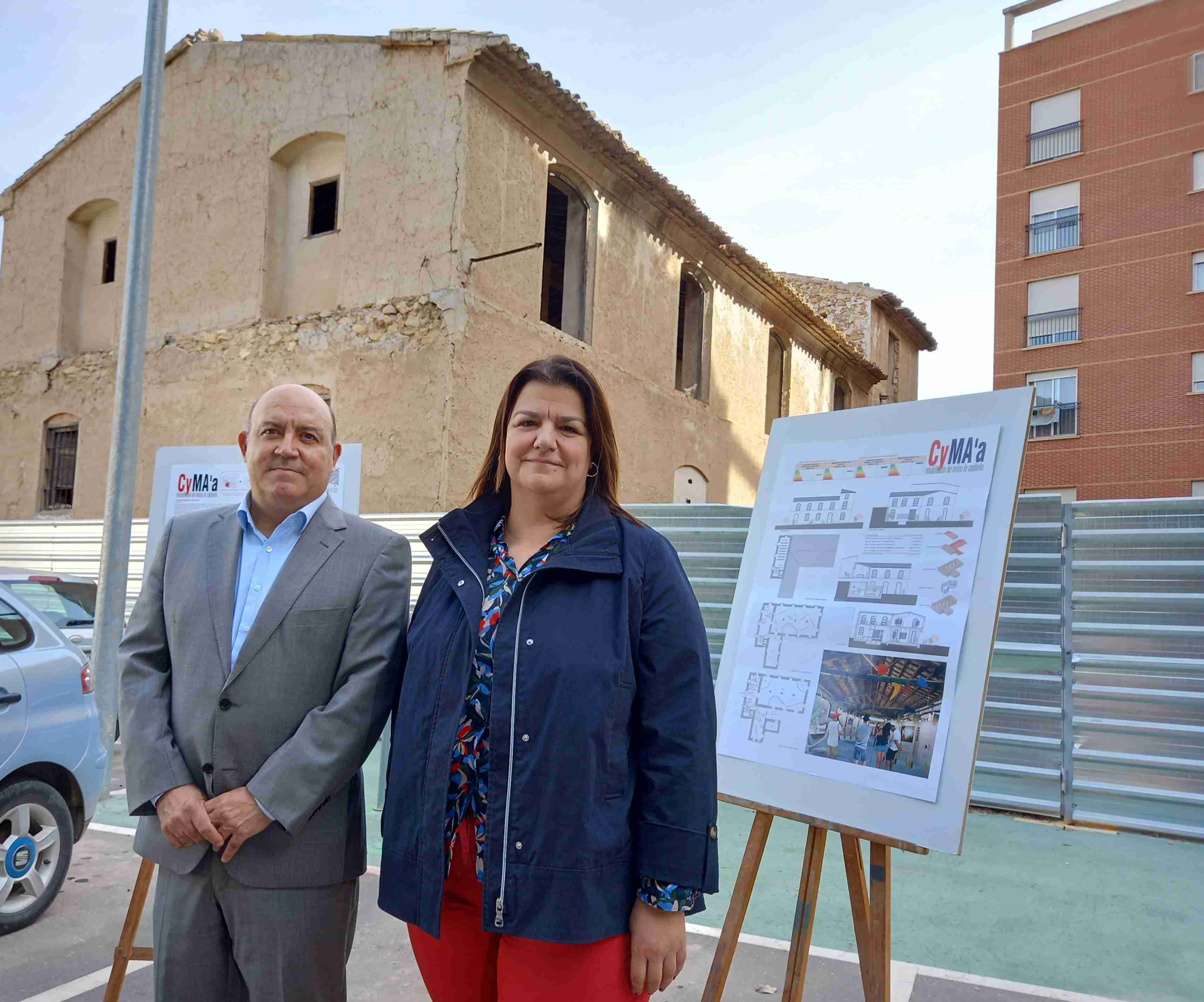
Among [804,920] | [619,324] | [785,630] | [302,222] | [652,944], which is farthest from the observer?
[619,324]

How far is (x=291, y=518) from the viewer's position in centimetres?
245

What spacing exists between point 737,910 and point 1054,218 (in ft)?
90.8

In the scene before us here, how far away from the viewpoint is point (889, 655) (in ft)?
9.64

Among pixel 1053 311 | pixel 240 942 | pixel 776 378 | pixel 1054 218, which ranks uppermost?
pixel 1054 218

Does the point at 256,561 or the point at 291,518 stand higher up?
the point at 291,518

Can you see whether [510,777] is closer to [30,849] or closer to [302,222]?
[30,849]

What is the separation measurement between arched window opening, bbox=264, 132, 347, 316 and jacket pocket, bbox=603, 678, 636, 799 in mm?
11994

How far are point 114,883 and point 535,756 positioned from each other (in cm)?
392

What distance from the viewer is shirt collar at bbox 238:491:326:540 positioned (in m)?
2.45

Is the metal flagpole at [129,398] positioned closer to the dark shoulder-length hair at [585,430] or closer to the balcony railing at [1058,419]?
the dark shoulder-length hair at [585,430]

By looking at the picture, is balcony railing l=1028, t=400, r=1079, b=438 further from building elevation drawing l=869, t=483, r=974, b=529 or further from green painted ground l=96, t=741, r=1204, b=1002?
building elevation drawing l=869, t=483, r=974, b=529

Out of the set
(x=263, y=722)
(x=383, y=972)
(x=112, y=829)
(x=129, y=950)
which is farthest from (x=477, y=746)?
(x=112, y=829)

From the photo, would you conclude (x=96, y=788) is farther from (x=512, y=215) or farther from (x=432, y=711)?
(x=512, y=215)

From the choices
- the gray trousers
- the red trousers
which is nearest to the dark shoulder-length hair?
the red trousers
